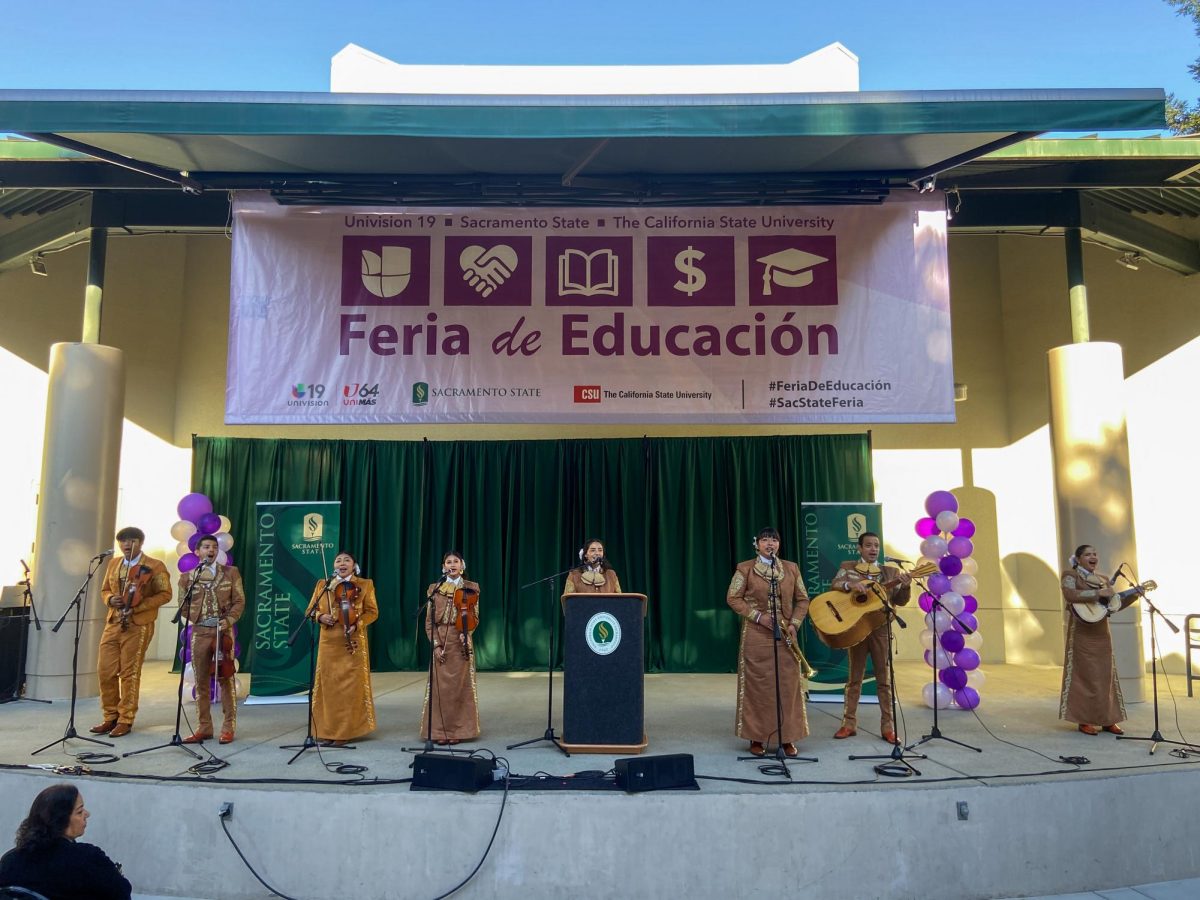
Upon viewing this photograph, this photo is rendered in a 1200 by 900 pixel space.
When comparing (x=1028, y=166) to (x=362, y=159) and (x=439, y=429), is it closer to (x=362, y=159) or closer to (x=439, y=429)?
(x=362, y=159)

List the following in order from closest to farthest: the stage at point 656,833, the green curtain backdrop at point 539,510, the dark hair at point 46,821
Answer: the dark hair at point 46,821 → the stage at point 656,833 → the green curtain backdrop at point 539,510

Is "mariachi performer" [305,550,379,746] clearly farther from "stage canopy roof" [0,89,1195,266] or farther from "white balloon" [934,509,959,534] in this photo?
"white balloon" [934,509,959,534]

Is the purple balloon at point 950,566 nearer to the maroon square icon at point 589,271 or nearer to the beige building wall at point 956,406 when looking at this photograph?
the beige building wall at point 956,406

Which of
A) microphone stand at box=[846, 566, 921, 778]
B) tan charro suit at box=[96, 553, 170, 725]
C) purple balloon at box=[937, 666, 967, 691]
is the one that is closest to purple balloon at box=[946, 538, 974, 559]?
purple balloon at box=[937, 666, 967, 691]

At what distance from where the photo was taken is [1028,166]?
7.59 meters

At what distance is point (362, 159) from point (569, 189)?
147cm

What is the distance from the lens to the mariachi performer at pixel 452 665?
229 inches

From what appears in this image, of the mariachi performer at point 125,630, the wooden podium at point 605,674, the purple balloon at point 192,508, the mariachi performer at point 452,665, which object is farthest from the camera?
the purple balloon at point 192,508

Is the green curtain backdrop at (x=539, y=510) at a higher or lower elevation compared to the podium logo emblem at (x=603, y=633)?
higher

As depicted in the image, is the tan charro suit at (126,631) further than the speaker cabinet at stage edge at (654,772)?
Yes

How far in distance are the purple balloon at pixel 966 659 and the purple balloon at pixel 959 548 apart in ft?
2.53

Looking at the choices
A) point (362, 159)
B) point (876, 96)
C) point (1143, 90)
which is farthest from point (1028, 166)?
point (362, 159)

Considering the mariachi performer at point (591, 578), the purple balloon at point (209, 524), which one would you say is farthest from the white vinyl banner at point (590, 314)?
the purple balloon at point (209, 524)

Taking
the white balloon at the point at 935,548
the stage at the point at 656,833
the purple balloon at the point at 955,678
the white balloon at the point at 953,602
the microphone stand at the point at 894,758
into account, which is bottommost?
the stage at the point at 656,833
